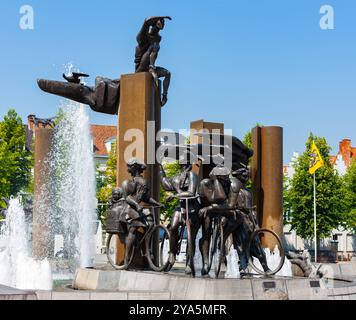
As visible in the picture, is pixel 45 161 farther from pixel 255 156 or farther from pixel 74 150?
pixel 255 156

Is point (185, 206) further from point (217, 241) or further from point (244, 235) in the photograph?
point (244, 235)

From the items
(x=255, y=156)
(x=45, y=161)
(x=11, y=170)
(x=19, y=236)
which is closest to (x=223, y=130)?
(x=255, y=156)

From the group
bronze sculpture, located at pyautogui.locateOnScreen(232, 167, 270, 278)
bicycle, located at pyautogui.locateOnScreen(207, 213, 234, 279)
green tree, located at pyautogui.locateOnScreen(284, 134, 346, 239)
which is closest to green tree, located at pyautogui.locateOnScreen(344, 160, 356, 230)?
green tree, located at pyautogui.locateOnScreen(284, 134, 346, 239)

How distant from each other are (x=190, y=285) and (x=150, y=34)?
672 cm

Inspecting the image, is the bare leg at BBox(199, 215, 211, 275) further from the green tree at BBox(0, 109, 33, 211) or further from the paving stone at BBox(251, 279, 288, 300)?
the green tree at BBox(0, 109, 33, 211)

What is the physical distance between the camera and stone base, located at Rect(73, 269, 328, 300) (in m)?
9.90

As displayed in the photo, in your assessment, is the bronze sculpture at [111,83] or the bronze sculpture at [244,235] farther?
the bronze sculpture at [111,83]

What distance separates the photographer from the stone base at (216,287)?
990 cm

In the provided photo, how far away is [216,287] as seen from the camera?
9836mm

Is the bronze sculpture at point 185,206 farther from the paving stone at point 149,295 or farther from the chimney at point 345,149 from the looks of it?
the chimney at point 345,149

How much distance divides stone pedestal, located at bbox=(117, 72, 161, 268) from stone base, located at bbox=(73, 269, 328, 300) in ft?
9.03

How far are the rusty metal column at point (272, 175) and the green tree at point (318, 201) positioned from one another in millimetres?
27695

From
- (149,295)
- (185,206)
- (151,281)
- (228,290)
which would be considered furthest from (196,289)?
(185,206)

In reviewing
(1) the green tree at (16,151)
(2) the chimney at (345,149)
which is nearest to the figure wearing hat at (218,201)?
(1) the green tree at (16,151)
